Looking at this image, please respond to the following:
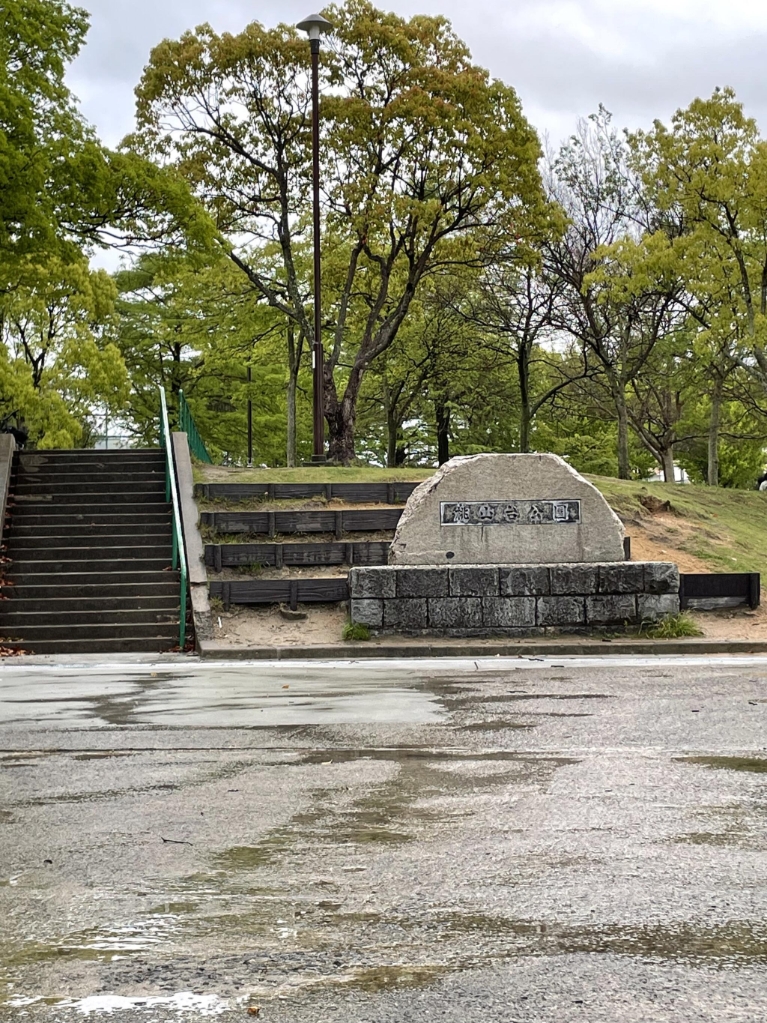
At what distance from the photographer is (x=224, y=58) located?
26453 mm

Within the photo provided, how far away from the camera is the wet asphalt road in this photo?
9.68 feet

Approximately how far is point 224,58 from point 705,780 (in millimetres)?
24978

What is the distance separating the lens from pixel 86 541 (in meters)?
19.1

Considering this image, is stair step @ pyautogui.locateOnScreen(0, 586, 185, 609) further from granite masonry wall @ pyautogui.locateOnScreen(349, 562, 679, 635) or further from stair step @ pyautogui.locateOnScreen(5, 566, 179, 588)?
granite masonry wall @ pyautogui.locateOnScreen(349, 562, 679, 635)

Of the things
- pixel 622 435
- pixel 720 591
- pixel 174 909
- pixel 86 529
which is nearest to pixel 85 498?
pixel 86 529

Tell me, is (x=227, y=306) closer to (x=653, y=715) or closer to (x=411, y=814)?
(x=653, y=715)

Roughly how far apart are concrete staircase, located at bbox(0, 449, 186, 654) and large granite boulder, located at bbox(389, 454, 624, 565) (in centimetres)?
399

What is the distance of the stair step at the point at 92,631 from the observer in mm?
15688

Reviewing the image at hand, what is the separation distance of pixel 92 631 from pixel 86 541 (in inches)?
149

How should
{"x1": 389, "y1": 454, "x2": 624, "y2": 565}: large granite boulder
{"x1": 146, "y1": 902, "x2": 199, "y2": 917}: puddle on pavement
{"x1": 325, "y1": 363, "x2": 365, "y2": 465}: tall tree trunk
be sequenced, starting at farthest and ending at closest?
{"x1": 325, "y1": 363, "x2": 365, "y2": 465}: tall tree trunk
{"x1": 389, "y1": 454, "x2": 624, "y2": 565}: large granite boulder
{"x1": 146, "y1": 902, "x2": 199, "y2": 917}: puddle on pavement

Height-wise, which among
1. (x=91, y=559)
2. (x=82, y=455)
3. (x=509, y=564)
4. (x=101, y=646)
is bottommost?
(x=101, y=646)

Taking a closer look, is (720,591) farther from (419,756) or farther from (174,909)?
(174,909)

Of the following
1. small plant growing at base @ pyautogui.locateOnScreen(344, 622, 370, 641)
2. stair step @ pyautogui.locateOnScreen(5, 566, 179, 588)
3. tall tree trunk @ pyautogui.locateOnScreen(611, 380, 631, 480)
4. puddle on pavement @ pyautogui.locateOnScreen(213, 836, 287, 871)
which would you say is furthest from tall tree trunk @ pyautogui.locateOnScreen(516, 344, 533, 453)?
puddle on pavement @ pyautogui.locateOnScreen(213, 836, 287, 871)

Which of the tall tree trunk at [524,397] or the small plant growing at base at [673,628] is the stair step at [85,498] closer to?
the small plant growing at base at [673,628]
